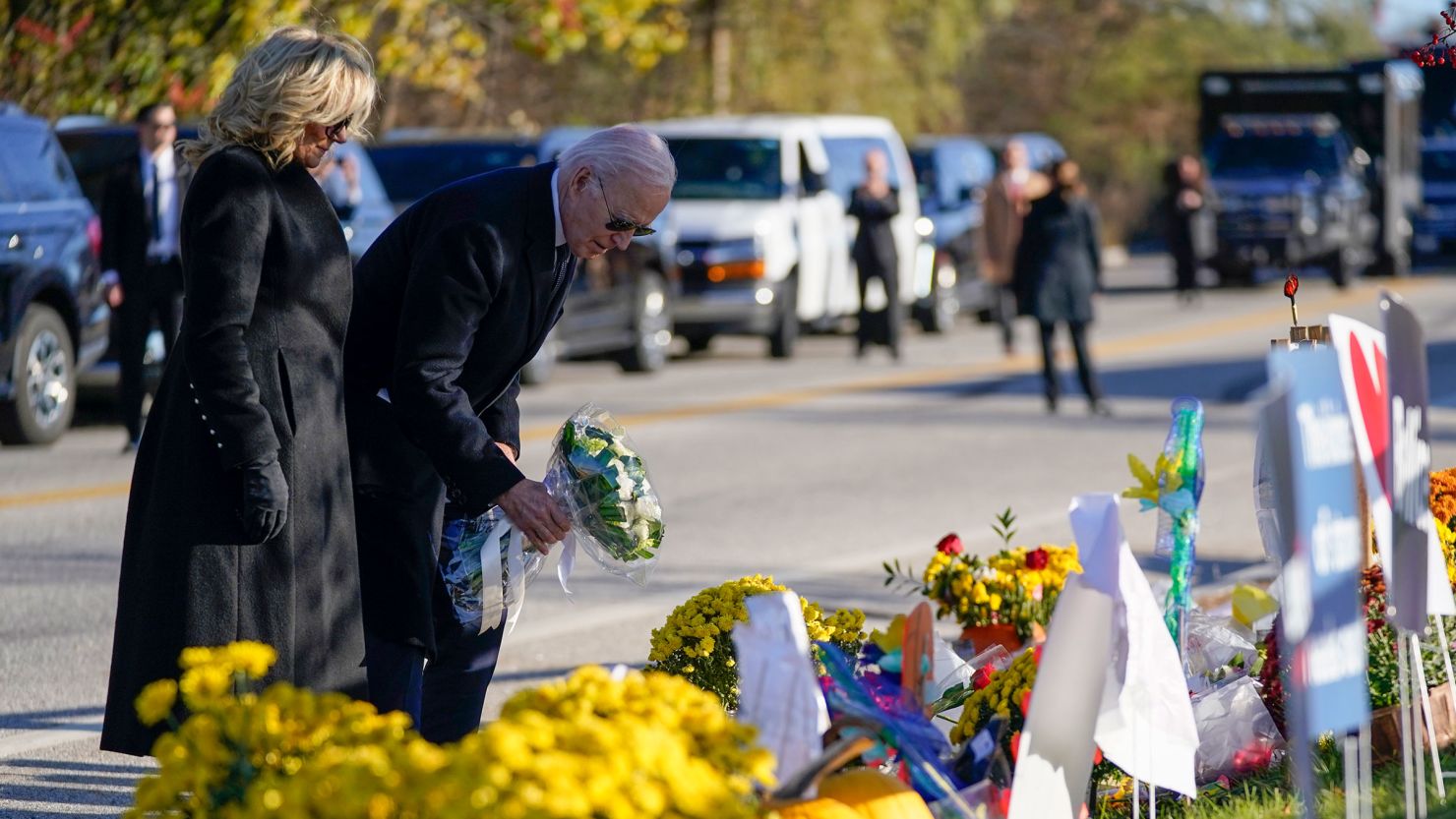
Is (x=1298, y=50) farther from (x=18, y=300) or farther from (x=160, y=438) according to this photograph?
(x=160, y=438)

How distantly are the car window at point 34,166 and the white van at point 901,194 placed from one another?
8470mm

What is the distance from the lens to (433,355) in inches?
162

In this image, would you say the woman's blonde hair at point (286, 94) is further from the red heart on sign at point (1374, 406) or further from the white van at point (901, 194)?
the white van at point (901, 194)

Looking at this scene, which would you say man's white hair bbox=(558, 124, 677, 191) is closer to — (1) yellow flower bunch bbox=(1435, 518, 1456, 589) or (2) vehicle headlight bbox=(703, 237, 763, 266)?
(1) yellow flower bunch bbox=(1435, 518, 1456, 589)

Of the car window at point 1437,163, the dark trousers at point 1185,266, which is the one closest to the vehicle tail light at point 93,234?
the dark trousers at point 1185,266

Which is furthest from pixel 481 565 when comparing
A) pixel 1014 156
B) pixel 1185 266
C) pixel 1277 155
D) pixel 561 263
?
pixel 1277 155

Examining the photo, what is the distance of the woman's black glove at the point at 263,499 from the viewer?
3.85m

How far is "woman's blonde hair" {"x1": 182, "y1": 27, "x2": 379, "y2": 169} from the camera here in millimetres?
3852

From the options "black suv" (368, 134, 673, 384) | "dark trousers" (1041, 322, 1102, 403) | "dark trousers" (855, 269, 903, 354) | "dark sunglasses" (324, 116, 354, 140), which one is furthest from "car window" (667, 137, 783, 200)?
"dark sunglasses" (324, 116, 354, 140)

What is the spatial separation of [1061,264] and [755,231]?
455 centimetres

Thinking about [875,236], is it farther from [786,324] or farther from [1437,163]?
[1437,163]

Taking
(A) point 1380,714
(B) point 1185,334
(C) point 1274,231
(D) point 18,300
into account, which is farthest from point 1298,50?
(A) point 1380,714

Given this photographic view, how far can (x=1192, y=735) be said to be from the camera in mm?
4059

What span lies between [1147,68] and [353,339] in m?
47.4
